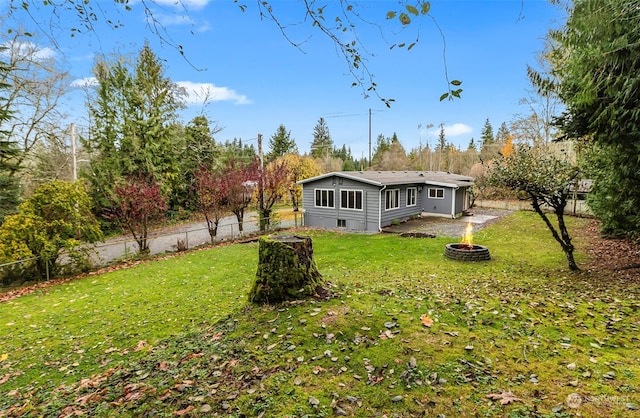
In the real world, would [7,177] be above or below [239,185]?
above

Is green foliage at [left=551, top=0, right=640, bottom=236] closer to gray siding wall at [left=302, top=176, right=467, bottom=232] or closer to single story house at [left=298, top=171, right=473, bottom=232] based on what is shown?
single story house at [left=298, top=171, right=473, bottom=232]

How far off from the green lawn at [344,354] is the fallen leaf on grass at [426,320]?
0.09ft

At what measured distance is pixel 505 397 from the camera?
8.24ft

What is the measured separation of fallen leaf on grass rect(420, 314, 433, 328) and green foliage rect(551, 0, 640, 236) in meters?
4.65

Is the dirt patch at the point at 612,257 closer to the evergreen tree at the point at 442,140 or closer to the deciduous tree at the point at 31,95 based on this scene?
the deciduous tree at the point at 31,95

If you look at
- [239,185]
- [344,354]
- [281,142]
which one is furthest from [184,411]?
[281,142]

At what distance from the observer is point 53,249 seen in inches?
368

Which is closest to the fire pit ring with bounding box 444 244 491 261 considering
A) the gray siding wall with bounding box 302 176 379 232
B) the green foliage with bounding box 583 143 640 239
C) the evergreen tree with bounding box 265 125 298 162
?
the green foliage with bounding box 583 143 640 239

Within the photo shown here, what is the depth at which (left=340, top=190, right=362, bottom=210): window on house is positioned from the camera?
1709cm

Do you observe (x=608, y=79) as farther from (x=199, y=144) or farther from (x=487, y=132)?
(x=487, y=132)

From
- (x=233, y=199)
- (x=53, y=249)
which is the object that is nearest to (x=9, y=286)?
(x=53, y=249)

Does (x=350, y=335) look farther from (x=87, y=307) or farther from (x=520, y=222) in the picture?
(x=520, y=222)

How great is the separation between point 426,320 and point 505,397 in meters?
1.45

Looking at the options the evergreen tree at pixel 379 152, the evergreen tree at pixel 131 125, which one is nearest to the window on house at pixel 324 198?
the evergreen tree at pixel 131 125
